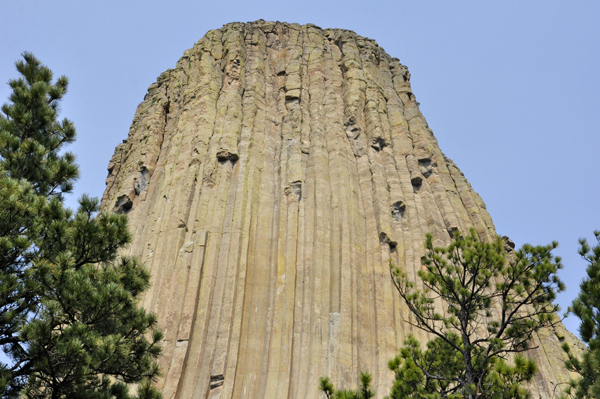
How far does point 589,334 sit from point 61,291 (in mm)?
9732

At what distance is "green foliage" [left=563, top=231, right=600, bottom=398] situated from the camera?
10.2 meters

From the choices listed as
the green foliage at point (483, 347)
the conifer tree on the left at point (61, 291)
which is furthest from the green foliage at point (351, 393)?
the conifer tree on the left at point (61, 291)

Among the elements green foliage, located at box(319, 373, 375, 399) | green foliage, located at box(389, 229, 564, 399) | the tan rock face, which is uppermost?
the tan rock face

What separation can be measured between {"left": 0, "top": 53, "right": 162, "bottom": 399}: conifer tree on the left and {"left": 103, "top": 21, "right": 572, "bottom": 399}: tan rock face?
8.64m

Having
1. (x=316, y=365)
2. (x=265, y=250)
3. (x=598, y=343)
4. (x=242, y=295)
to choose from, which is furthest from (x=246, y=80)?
(x=598, y=343)

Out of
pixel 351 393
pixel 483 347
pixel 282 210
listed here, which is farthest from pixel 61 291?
pixel 282 210

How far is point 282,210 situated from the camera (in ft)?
83.6

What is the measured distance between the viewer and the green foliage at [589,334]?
33.6 feet

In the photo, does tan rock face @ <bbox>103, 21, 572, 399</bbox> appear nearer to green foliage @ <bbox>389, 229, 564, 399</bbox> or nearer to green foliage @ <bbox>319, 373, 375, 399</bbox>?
green foliage @ <bbox>389, 229, 564, 399</bbox>

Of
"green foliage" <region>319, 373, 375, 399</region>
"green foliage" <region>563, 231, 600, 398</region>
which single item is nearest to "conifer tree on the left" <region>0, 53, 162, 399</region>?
"green foliage" <region>319, 373, 375, 399</region>

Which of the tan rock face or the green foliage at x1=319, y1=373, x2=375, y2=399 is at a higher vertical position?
the tan rock face

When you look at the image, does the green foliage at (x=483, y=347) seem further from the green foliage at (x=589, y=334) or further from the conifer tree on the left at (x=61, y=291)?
the conifer tree on the left at (x=61, y=291)

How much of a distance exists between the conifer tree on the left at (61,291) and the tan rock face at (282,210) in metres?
8.64

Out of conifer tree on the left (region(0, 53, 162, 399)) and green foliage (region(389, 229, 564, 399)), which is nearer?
conifer tree on the left (region(0, 53, 162, 399))
